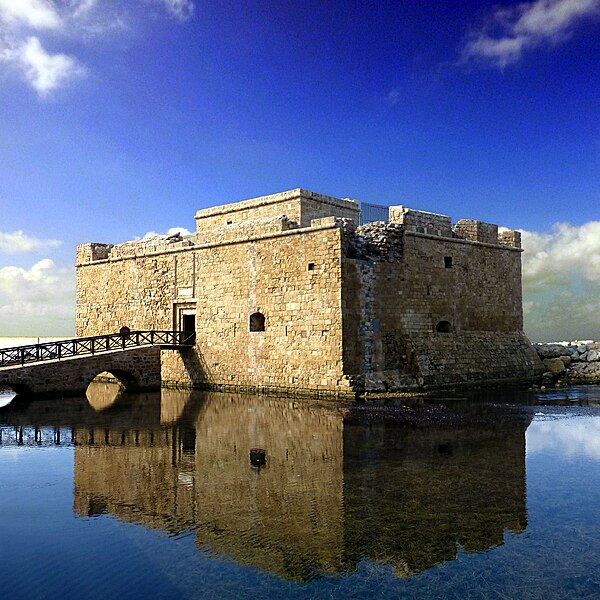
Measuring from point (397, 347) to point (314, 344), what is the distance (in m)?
2.43

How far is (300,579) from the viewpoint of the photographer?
432 cm

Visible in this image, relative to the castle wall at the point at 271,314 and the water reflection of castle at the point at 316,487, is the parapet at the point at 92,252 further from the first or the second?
the water reflection of castle at the point at 316,487

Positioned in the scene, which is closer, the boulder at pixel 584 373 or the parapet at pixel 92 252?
the boulder at pixel 584 373

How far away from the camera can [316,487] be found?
6719mm

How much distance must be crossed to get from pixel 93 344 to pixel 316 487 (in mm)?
13481

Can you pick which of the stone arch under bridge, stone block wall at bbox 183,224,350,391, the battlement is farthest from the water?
the battlement

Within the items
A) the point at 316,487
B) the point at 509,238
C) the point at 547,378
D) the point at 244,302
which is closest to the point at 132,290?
the point at 244,302

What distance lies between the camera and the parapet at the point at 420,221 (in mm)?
17250

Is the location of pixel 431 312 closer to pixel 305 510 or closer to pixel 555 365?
pixel 555 365

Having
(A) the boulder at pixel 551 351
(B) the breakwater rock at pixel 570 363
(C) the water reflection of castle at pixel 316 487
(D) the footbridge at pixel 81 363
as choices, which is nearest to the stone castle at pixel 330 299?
(D) the footbridge at pixel 81 363

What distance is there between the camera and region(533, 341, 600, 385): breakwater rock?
20.1m

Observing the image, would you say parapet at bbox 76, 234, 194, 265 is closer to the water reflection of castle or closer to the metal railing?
the metal railing

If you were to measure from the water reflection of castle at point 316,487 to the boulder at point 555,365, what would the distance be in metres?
10.2

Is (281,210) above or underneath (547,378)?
above
